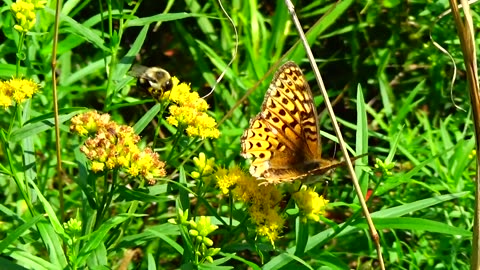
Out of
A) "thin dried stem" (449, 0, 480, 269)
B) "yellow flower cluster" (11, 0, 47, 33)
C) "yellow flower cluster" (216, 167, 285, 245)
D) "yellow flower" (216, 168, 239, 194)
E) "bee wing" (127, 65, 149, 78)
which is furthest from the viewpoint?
"bee wing" (127, 65, 149, 78)

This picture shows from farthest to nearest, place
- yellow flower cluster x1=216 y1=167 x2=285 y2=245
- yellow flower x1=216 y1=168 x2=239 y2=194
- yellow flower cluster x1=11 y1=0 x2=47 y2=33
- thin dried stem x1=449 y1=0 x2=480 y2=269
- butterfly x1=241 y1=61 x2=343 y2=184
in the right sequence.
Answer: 1. butterfly x1=241 y1=61 x2=343 y2=184
2. yellow flower cluster x1=11 y1=0 x2=47 y2=33
3. yellow flower x1=216 y1=168 x2=239 y2=194
4. yellow flower cluster x1=216 y1=167 x2=285 y2=245
5. thin dried stem x1=449 y1=0 x2=480 y2=269

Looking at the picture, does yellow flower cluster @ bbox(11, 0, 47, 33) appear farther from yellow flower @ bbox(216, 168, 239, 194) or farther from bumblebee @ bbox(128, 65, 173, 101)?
yellow flower @ bbox(216, 168, 239, 194)

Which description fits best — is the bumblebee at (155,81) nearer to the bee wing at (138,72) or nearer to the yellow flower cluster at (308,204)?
the bee wing at (138,72)

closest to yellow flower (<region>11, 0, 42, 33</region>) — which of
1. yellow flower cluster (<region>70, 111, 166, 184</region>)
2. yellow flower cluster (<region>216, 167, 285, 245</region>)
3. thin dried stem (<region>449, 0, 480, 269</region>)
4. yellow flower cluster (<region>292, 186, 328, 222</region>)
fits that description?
yellow flower cluster (<region>70, 111, 166, 184</region>)

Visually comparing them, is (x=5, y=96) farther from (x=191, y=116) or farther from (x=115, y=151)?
(x=191, y=116)

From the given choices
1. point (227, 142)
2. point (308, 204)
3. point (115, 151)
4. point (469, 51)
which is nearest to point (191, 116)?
point (115, 151)

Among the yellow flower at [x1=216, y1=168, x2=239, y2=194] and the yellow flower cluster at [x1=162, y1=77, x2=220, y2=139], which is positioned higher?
the yellow flower cluster at [x1=162, y1=77, x2=220, y2=139]

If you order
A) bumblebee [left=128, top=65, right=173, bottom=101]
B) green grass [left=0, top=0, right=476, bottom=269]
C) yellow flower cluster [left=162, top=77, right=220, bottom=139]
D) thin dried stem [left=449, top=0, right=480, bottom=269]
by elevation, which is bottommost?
green grass [left=0, top=0, right=476, bottom=269]
